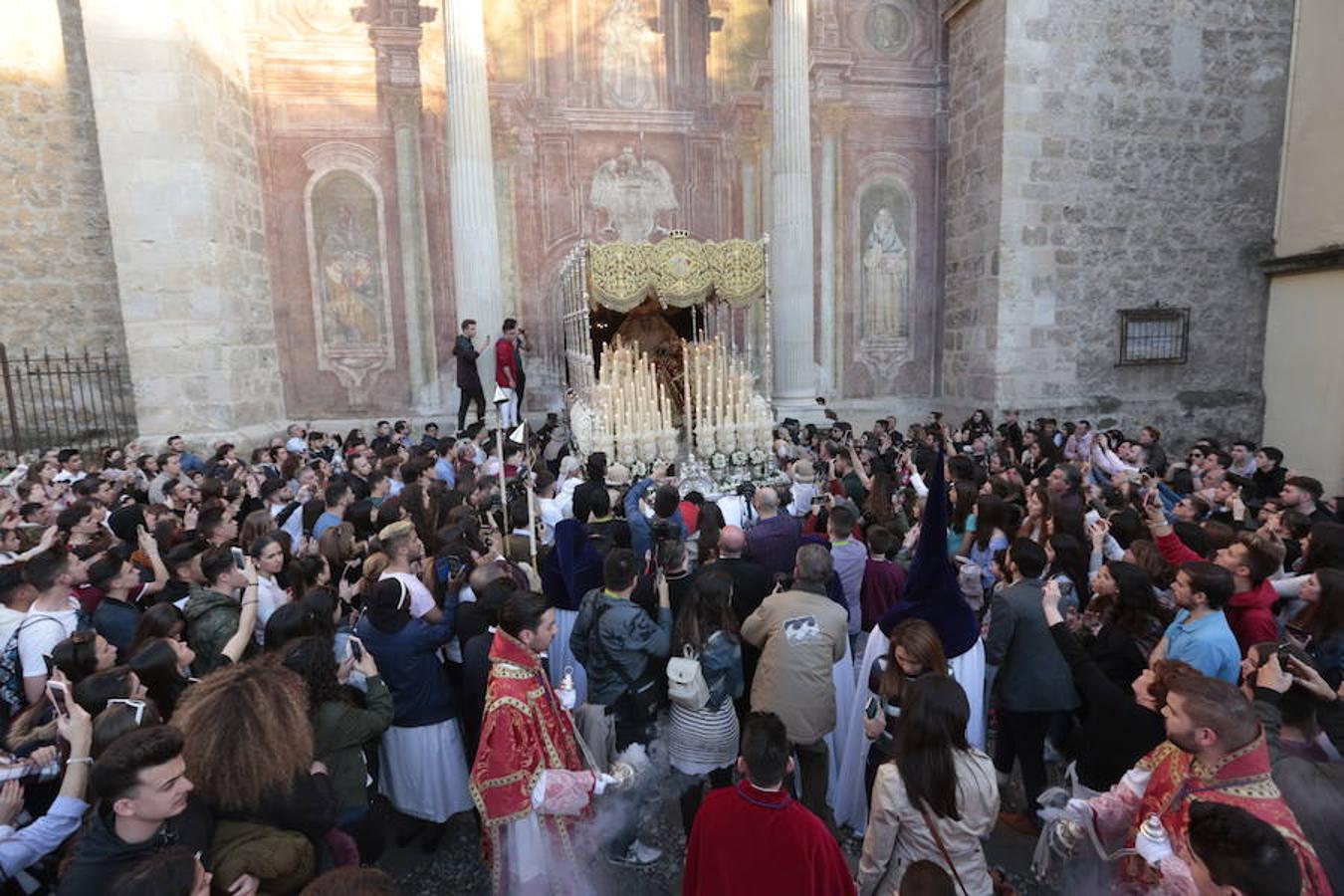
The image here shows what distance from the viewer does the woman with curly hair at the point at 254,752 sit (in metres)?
2.25

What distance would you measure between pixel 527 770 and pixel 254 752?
101cm

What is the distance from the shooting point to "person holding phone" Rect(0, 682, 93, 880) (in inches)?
95.7

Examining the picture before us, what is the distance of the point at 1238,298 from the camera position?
13977 millimetres

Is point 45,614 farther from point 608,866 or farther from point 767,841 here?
point 767,841

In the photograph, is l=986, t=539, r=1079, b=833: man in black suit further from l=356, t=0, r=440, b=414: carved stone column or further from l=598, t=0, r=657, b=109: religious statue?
l=598, t=0, r=657, b=109: religious statue

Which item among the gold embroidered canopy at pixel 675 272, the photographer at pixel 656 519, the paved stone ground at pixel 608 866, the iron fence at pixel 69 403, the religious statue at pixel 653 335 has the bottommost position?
the paved stone ground at pixel 608 866

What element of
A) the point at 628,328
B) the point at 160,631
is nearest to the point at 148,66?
the point at 628,328

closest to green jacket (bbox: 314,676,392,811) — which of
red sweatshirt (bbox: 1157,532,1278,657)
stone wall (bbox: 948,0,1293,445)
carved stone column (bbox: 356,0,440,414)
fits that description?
red sweatshirt (bbox: 1157,532,1278,657)

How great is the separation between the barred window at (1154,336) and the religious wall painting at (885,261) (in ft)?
12.6

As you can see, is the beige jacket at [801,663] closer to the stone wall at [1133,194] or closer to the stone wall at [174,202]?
the stone wall at [174,202]

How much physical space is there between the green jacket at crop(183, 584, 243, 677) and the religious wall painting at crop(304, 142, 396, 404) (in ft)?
34.2

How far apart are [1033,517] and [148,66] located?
12204mm

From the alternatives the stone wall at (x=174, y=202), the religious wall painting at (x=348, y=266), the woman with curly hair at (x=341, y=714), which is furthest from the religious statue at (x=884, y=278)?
the woman with curly hair at (x=341, y=714)

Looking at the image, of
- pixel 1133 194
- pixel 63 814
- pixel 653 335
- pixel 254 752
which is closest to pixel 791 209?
pixel 653 335
